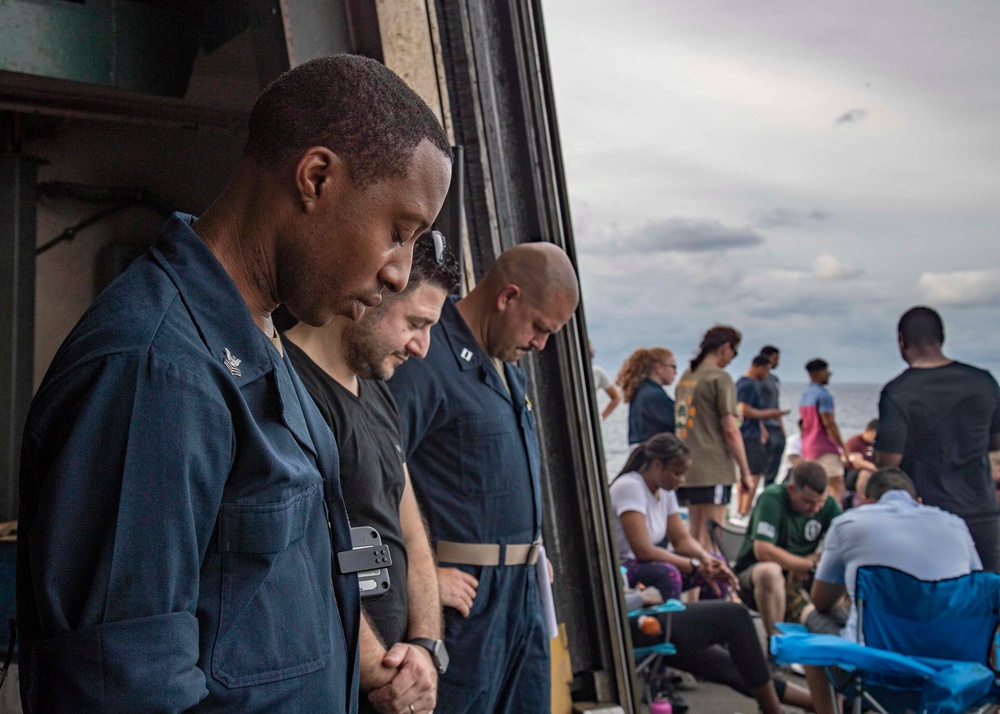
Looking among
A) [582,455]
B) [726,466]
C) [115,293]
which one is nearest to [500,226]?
[582,455]

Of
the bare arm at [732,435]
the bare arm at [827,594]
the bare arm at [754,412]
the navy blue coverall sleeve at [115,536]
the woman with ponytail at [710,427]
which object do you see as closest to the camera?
the navy blue coverall sleeve at [115,536]

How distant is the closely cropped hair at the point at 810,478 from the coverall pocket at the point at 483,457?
9.24ft

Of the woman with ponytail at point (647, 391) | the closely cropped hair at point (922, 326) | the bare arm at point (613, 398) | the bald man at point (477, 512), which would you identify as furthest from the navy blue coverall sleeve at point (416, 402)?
the bare arm at point (613, 398)

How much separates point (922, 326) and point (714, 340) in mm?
1980

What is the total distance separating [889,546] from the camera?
3.69 m

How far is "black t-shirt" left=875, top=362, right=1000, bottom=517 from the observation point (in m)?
4.44

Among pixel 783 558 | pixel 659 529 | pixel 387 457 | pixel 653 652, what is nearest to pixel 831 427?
pixel 783 558

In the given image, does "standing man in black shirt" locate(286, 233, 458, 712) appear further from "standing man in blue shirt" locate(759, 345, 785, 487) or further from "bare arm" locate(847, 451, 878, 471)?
"standing man in blue shirt" locate(759, 345, 785, 487)

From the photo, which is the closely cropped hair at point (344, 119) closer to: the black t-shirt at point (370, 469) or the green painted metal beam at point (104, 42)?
the black t-shirt at point (370, 469)

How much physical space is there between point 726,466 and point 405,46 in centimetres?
391

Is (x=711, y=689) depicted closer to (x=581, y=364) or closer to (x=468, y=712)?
(x=581, y=364)

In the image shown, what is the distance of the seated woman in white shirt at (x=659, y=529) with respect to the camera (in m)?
4.32

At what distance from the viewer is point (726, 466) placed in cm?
616

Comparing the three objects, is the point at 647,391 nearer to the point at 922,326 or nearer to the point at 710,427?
the point at 710,427
